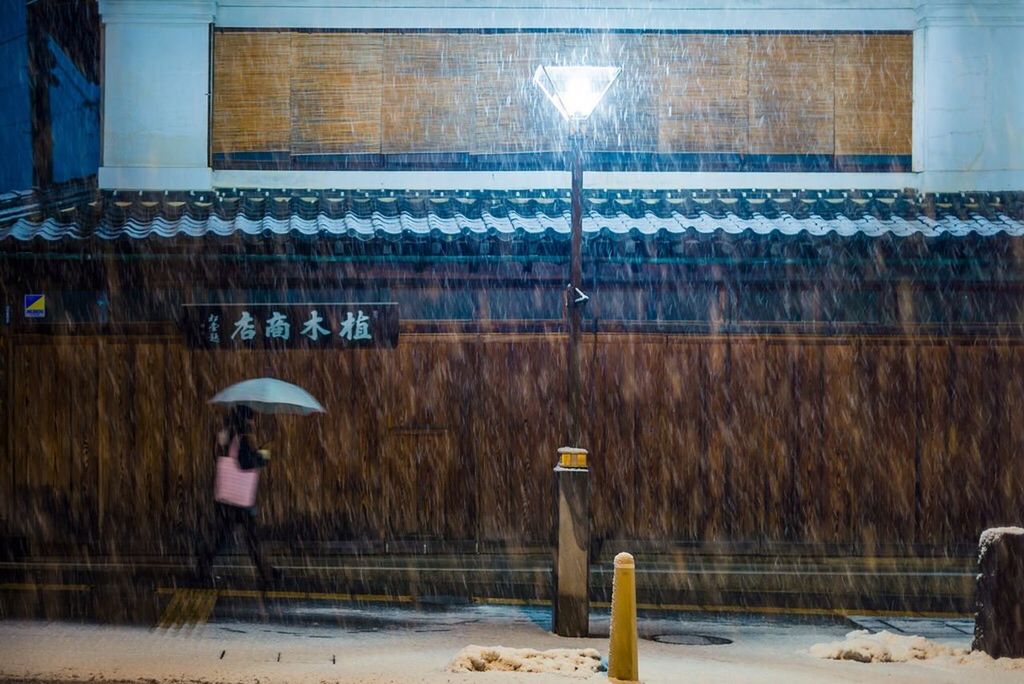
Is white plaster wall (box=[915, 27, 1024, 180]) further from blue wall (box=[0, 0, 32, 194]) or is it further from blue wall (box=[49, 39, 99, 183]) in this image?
blue wall (box=[0, 0, 32, 194])

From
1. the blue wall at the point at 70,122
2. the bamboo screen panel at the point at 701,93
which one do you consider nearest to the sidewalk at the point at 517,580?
the bamboo screen panel at the point at 701,93

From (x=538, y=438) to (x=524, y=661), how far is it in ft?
21.9

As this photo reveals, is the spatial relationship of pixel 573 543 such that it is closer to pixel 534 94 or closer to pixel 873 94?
pixel 534 94

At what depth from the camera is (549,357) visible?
53.0 ft

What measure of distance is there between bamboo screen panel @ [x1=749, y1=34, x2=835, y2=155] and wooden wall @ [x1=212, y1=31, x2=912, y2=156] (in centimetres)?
1

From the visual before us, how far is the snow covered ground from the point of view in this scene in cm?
905

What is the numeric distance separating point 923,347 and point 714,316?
2.82 meters

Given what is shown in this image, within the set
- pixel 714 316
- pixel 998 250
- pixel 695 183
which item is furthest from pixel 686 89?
pixel 998 250

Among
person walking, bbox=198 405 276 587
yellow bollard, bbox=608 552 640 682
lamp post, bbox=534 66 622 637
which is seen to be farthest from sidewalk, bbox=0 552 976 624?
yellow bollard, bbox=608 552 640 682

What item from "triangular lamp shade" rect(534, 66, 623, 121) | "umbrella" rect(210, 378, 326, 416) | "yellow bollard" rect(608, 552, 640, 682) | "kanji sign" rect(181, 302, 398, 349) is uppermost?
"triangular lamp shade" rect(534, 66, 623, 121)

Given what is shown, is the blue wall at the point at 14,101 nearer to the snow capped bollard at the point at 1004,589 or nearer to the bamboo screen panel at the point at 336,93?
the bamboo screen panel at the point at 336,93

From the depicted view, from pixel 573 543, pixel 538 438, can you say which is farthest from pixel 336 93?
pixel 573 543

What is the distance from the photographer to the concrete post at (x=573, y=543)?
11273 millimetres

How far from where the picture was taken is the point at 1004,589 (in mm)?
10148
